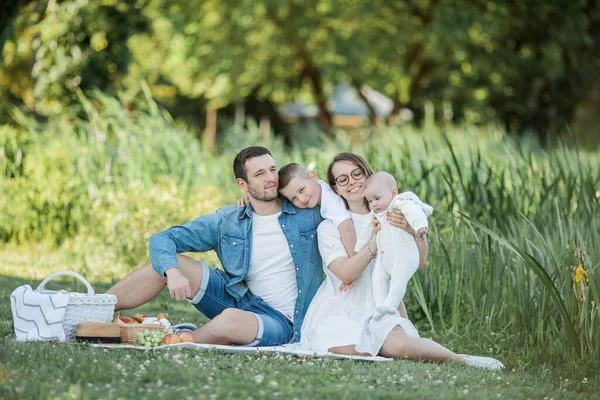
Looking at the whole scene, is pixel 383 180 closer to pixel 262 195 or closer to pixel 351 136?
pixel 262 195

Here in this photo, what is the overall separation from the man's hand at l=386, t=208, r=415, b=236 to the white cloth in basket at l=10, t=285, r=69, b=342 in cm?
158

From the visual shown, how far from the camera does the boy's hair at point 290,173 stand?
5164mm

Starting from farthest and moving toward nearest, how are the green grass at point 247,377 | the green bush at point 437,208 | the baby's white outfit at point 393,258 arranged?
the green bush at point 437,208, the baby's white outfit at point 393,258, the green grass at point 247,377

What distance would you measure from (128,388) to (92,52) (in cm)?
1008

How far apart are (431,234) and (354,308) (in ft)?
4.98

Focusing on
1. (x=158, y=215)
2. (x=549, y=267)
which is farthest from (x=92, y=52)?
(x=549, y=267)

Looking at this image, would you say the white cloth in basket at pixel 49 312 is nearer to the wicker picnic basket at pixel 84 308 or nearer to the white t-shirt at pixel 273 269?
the wicker picnic basket at pixel 84 308

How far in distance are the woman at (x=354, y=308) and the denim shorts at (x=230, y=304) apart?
124 mm

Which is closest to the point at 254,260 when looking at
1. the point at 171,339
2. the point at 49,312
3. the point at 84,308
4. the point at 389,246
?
the point at 171,339

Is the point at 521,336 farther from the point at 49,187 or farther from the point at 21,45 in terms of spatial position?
the point at 21,45

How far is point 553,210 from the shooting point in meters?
6.86

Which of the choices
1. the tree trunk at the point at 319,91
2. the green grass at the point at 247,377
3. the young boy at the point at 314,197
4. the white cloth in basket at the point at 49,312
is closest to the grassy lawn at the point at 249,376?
the green grass at the point at 247,377

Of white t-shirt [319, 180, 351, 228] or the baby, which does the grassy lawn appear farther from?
white t-shirt [319, 180, 351, 228]

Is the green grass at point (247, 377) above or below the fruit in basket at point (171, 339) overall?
below
